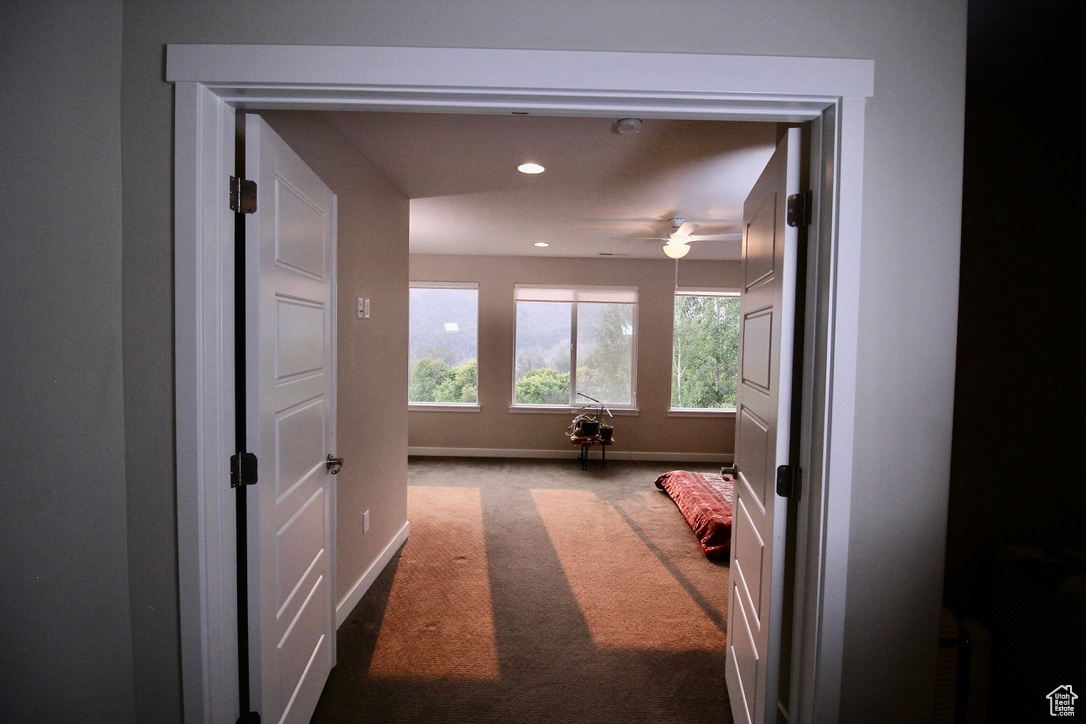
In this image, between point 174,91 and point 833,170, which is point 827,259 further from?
point 174,91

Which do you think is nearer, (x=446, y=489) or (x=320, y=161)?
(x=320, y=161)

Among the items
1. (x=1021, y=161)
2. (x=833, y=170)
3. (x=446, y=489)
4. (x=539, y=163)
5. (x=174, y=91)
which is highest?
(x=539, y=163)

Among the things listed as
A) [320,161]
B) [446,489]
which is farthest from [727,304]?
[320,161]

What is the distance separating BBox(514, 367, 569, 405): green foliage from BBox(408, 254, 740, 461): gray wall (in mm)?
149

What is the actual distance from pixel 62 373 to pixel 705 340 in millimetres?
5840

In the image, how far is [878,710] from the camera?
132cm

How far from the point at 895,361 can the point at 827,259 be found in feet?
1.00

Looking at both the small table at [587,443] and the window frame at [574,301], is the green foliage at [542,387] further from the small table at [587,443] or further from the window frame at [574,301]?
the small table at [587,443]

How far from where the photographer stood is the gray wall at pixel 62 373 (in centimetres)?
108

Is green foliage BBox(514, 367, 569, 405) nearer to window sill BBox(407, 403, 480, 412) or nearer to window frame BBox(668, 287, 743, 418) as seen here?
window sill BBox(407, 403, 480, 412)

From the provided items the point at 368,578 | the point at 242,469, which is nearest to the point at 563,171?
the point at 242,469

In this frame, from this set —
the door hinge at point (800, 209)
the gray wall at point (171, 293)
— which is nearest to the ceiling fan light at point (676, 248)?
the door hinge at point (800, 209)

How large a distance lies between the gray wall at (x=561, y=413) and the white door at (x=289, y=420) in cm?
411

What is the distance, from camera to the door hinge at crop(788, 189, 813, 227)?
1354 mm
